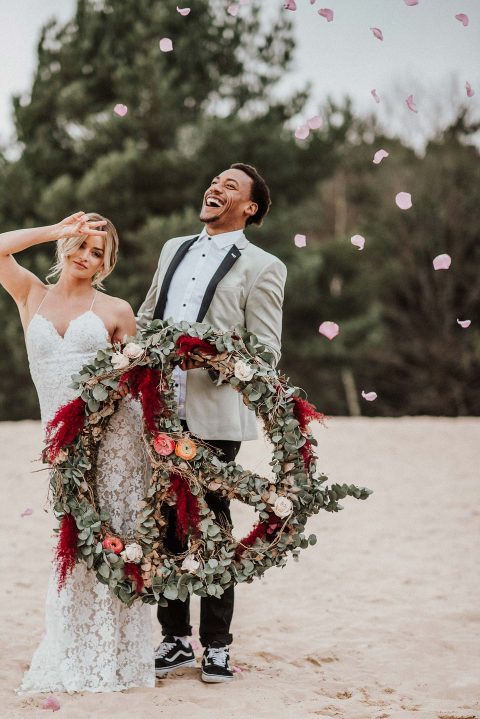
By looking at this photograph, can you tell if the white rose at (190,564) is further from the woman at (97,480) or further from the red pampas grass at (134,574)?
the woman at (97,480)

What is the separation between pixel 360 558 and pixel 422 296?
14055mm

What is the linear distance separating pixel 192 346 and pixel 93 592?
44.6 inches

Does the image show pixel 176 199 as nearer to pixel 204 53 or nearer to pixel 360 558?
pixel 204 53

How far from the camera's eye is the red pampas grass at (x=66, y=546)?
3.39 meters

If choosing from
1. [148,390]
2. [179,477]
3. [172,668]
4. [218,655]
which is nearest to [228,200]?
[148,390]

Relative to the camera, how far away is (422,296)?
20.1 metres

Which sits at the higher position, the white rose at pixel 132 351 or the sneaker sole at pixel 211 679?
the white rose at pixel 132 351

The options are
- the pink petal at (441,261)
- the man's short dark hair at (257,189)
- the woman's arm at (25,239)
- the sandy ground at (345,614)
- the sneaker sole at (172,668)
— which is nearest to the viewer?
the sandy ground at (345,614)

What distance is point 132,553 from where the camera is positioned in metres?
3.39

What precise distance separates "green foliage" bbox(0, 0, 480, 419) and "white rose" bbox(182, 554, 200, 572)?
35.6ft

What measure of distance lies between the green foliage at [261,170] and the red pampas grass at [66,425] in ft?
35.2

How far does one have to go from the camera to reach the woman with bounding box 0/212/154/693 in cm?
351

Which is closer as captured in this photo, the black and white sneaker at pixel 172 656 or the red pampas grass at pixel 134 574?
the red pampas grass at pixel 134 574

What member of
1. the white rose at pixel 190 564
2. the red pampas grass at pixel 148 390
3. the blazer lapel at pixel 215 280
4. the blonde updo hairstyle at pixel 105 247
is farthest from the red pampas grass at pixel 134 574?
the blonde updo hairstyle at pixel 105 247
